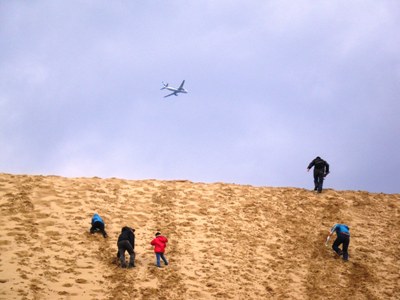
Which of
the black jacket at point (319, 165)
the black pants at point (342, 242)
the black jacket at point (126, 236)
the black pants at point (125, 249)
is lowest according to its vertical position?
the black pants at point (125, 249)

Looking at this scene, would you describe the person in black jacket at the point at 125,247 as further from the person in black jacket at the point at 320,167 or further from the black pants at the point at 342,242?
the person in black jacket at the point at 320,167

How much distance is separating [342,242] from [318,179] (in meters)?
5.32

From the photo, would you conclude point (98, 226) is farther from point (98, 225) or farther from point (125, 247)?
point (125, 247)

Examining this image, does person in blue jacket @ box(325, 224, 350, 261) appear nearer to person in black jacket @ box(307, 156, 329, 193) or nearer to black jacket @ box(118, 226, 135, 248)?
person in black jacket @ box(307, 156, 329, 193)

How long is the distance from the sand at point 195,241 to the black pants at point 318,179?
371 mm

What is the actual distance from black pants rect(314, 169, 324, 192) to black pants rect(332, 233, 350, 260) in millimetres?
4623

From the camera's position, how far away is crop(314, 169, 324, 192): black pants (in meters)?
19.5

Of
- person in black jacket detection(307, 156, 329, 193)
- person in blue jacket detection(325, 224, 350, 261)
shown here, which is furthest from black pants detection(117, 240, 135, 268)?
person in black jacket detection(307, 156, 329, 193)

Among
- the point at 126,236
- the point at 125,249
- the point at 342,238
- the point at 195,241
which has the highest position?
the point at 342,238

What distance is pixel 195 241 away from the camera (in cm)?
1514

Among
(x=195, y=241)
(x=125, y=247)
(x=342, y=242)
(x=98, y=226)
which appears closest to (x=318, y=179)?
(x=342, y=242)

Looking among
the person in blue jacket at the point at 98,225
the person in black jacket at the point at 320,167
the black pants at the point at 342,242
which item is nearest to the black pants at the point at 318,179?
the person in black jacket at the point at 320,167

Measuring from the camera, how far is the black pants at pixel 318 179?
19.5 metres

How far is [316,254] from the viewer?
15234mm
